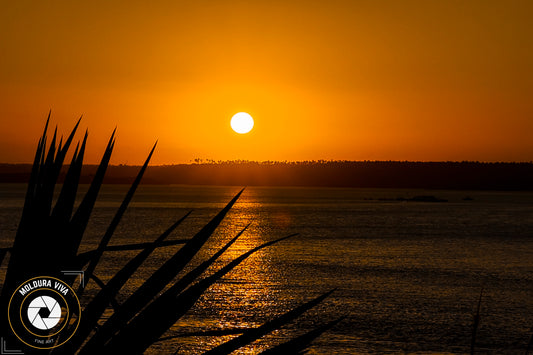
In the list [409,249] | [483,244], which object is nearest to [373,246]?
[409,249]

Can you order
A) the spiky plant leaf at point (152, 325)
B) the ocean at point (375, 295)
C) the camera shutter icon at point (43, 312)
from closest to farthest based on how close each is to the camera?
the spiky plant leaf at point (152, 325)
the camera shutter icon at point (43, 312)
the ocean at point (375, 295)

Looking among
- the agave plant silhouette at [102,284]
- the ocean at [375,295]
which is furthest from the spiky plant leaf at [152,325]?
the ocean at [375,295]

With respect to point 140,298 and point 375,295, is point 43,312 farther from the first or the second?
Answer: point 375,295

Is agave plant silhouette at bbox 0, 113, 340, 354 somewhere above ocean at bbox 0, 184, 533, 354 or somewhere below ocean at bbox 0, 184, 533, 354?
above

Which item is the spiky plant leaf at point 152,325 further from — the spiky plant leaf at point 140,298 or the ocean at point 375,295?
the ocean at point 375,295

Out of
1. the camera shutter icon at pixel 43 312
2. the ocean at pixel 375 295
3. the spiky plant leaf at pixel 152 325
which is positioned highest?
the camera shutter icon at pixel 43 312

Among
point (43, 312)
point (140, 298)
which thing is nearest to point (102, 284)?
point (140, 298)

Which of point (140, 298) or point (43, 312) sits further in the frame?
point (43, 312)

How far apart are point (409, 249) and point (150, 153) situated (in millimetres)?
56954

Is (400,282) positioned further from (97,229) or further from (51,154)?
(97,229)

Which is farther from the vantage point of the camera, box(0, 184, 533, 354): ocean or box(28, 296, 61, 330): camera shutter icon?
box(0, 184, 533, 354): ocean

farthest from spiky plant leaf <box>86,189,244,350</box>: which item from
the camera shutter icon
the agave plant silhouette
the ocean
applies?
the ocean

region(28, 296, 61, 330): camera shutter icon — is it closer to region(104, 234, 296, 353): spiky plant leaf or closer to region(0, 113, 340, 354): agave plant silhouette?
region(0, 113, 340, 354): agave plant silhouette

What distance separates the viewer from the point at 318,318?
2486 cm
